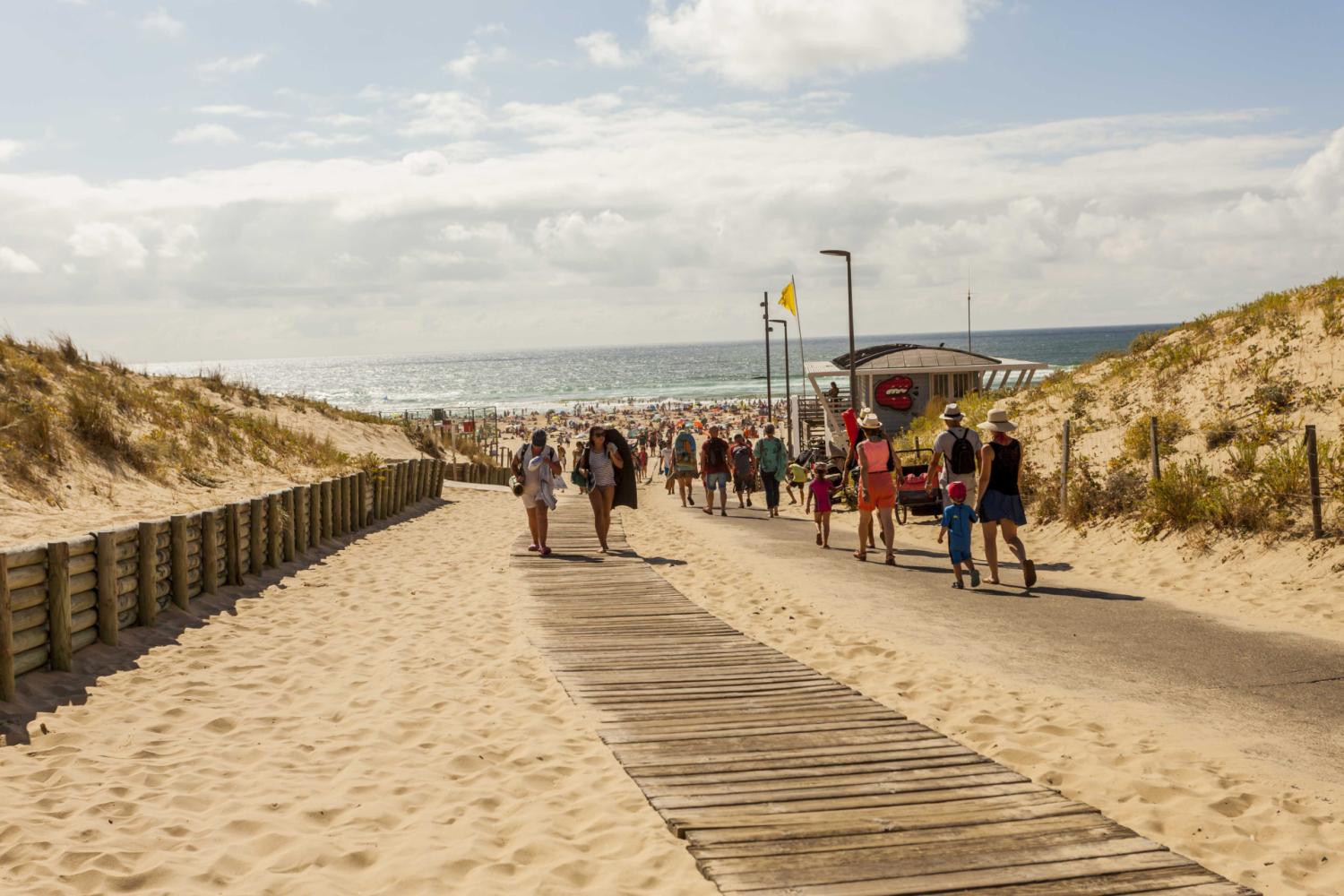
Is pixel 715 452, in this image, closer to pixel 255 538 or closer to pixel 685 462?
pixel 685 462

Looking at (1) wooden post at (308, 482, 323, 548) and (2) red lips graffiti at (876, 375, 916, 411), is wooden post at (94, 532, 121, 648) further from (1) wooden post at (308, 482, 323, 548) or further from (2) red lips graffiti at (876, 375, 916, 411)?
(2) red lips graffiti at (876, 375, 916, 411)

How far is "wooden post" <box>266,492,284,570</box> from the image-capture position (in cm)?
1302

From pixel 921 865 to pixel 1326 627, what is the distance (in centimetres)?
656

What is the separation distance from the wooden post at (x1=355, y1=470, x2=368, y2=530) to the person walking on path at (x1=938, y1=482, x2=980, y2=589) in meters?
10.0

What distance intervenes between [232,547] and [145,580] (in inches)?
91.7

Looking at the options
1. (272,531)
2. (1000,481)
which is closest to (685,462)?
(272,531)

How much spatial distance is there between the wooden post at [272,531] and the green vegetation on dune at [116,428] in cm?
410

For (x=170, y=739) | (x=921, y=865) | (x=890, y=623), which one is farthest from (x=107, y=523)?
(x=921, y=865)

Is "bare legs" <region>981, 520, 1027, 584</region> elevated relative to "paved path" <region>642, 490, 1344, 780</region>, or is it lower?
elevated

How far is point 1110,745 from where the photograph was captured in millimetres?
6078

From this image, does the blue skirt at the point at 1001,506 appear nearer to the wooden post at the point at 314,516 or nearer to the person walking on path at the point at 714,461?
the wooden post at the point at 314,516

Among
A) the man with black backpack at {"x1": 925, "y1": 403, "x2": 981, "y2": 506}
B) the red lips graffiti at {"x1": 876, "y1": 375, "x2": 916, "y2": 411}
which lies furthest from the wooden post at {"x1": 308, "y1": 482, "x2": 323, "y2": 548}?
the red lips graffiti at {"x1": 876, "y1": 375, "x2": 916, "y2": 411}

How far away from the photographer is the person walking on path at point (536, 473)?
552 inches

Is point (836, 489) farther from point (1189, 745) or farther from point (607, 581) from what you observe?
point (1189, 745)
